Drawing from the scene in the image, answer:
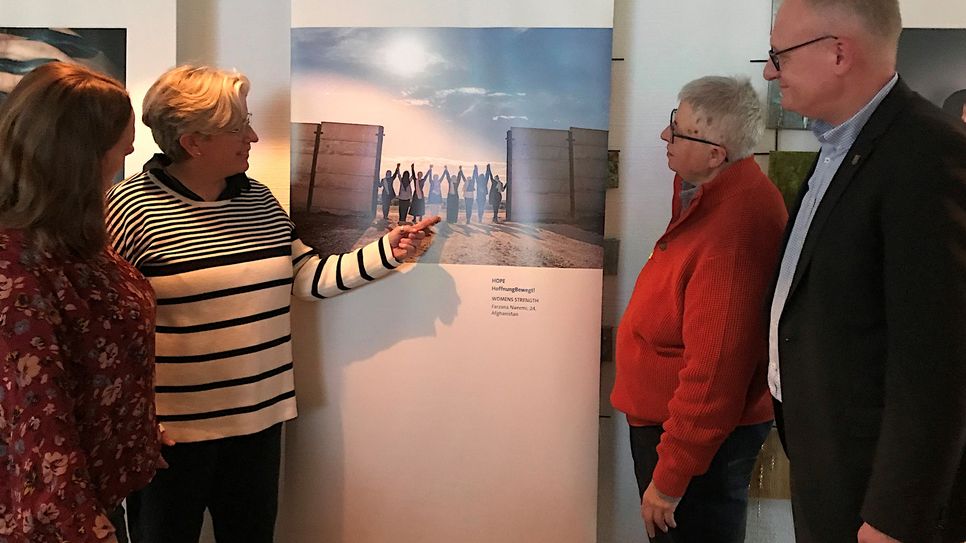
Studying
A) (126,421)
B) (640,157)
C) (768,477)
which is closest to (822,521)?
(768,477)

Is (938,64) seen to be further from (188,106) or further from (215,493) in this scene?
(215,493)

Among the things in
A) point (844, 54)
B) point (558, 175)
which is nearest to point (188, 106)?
point (558, 175)

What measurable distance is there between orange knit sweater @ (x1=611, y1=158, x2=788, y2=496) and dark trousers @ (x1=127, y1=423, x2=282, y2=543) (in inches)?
37.8

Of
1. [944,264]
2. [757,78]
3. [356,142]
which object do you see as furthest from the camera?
[356,142]

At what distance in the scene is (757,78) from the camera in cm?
179

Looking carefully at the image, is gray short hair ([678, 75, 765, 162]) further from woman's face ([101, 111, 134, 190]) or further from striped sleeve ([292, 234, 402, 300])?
woman's face ([101, 111, 134, 190])

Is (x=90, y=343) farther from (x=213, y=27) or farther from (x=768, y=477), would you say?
(x=768, y=477)

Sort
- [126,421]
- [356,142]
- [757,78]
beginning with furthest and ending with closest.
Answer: [356,142] < [757,78] < [126,421]

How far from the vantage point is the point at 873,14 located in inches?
42.9

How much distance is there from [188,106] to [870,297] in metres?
1.42

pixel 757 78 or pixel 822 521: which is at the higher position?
pixel 757 78

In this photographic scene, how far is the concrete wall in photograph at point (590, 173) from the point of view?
1809 millimetres

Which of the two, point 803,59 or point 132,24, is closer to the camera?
point 803,59

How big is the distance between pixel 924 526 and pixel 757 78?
116 cm
